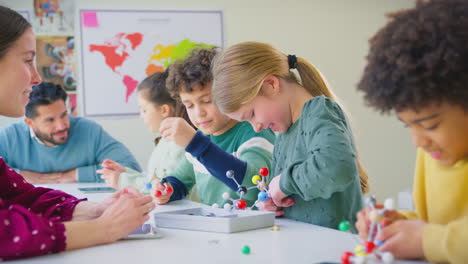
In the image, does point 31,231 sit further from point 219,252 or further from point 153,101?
point 153,101

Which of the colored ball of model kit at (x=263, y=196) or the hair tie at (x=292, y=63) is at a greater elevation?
the hair tie at (x=292, y=63)

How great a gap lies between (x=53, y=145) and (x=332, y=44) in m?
2.41

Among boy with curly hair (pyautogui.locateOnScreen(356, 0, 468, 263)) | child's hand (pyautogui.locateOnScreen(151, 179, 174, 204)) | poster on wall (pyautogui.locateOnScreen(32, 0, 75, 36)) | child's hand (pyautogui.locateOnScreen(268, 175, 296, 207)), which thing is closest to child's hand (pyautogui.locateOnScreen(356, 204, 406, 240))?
boy with curly hair (pyautogui.locateOnScreen(356, 0, 468, 263))

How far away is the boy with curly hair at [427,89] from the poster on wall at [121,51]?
3.11 meters

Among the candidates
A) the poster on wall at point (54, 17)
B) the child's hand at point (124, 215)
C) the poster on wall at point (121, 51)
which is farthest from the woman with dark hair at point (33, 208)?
the poster on wall at point (54, 17)

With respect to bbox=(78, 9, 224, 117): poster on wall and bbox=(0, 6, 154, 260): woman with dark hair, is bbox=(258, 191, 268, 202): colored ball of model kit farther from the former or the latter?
bbox=(78, 9, 224, 117): poster on wall

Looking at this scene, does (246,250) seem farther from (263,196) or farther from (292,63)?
(292,63)

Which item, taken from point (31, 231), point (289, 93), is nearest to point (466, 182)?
point (289, 93)

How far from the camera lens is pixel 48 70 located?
12.7ft

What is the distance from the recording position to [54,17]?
12.7ft

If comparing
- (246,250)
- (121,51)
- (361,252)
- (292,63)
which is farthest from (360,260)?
(121,51)

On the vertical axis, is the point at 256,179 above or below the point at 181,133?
below

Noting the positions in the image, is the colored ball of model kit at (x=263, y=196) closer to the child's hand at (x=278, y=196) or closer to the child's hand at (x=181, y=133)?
the child's hand at (x=278, y=196)

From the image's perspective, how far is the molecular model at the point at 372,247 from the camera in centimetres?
84
